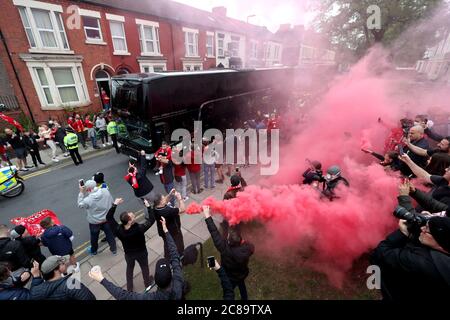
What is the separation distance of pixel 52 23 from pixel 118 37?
3560 millimetres

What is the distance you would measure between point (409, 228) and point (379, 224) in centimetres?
139

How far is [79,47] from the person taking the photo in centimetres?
1238

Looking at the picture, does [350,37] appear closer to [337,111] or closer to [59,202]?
[337,111]

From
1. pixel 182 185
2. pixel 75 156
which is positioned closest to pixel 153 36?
pixel 75 156

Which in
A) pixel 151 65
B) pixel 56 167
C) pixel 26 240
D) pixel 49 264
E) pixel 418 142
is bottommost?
pixel 56 167

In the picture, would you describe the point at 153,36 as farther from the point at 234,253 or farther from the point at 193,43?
the point at 234,253

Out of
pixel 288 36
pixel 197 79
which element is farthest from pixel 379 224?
pixel 288 36

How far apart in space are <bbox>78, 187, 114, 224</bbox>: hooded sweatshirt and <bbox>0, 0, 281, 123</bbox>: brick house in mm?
10543

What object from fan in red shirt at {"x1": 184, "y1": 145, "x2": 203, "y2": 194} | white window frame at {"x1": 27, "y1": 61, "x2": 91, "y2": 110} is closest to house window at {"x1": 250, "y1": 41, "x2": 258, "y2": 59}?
white window frame at {"x1": 27, "y1": 61, "x2": 91, "y2": 110}

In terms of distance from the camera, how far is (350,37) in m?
20.2

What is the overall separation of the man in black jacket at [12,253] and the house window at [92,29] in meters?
13.4

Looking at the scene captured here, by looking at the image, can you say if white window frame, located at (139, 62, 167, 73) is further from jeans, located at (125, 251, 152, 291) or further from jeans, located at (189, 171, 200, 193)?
jeans, located at (125, 251, 152, 291)

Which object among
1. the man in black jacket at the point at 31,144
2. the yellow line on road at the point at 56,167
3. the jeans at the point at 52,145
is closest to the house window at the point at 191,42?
the yellow line on road at the point at 56,167

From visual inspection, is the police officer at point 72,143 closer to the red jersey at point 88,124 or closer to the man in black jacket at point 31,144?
the man in black jacket at point 31,144
